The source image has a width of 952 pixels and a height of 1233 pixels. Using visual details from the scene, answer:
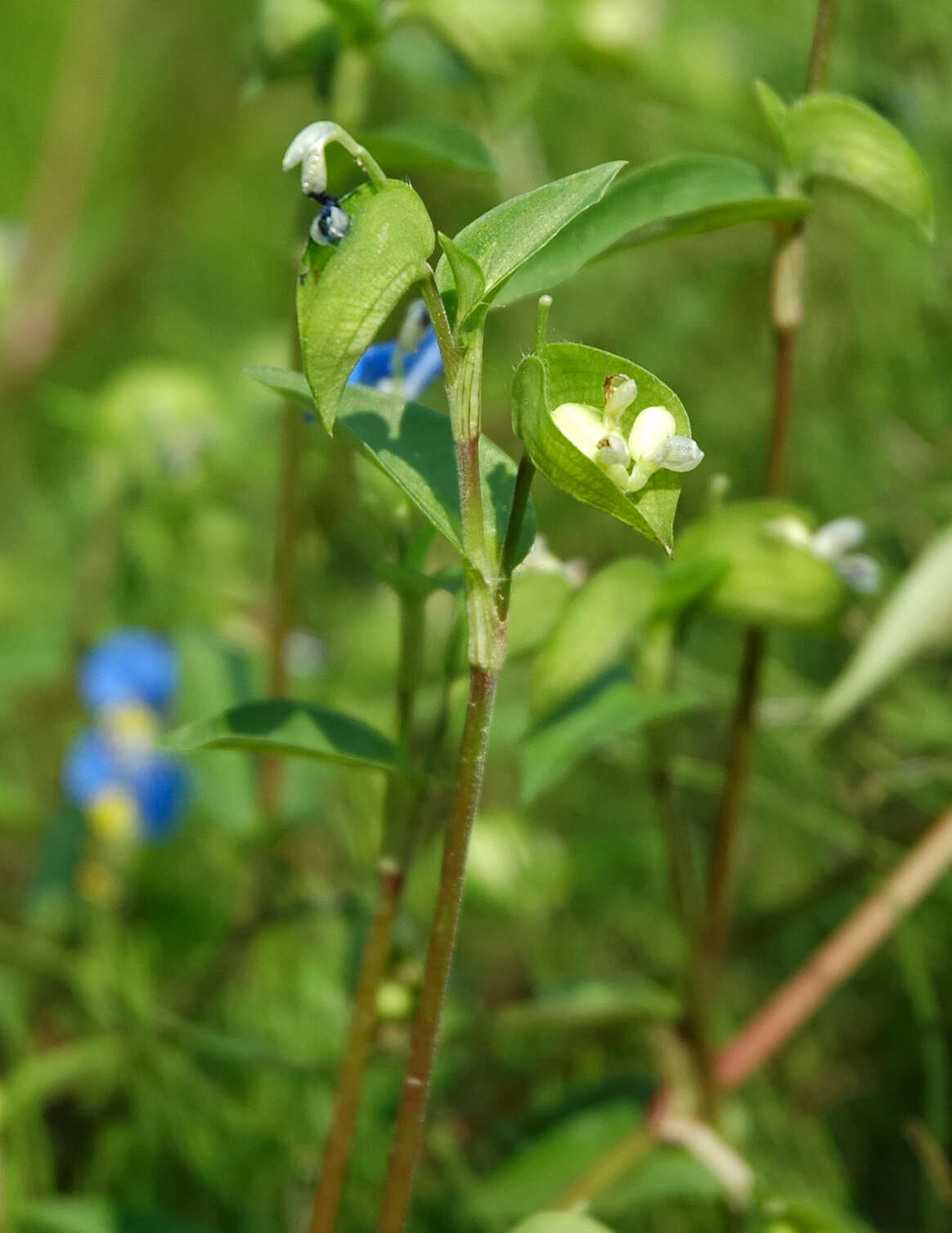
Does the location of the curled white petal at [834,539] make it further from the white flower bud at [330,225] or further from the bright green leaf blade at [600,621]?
the white flower bud at [330,225]

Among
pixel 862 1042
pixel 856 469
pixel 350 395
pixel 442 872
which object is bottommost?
pixel 862 1042

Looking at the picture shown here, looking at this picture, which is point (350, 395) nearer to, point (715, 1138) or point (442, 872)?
point (442, 872)

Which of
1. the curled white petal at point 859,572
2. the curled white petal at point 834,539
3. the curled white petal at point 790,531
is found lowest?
the curled white petal at point 859,572

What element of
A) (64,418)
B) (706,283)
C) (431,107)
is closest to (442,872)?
(64,418)

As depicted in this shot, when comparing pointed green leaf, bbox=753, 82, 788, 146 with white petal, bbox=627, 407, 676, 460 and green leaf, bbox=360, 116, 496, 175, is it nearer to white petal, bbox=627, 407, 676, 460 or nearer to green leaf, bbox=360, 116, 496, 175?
green leaf, bbox=360, 116, 496, 175

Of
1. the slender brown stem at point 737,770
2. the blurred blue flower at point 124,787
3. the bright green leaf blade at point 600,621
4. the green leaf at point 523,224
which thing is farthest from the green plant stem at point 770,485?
the blurred blue flower at point 124,787
